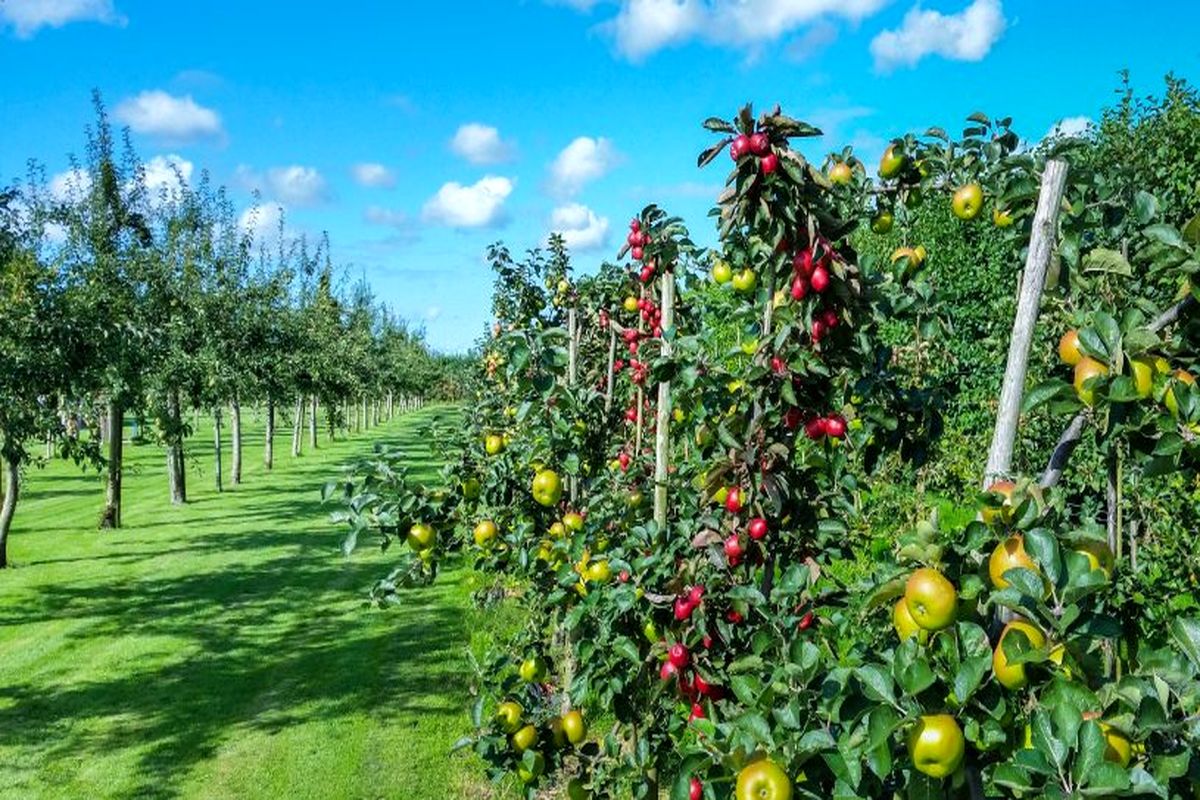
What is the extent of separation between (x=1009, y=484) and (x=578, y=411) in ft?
8.78

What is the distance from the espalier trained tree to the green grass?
77.5 inches

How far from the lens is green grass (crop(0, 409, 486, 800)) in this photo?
20.5 feet

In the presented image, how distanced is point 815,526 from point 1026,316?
1.42 meters

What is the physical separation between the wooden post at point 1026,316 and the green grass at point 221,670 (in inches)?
179

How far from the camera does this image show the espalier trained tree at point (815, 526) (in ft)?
4.89

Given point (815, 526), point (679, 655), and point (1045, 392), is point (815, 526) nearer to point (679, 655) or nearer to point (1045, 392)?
point (679, 655)

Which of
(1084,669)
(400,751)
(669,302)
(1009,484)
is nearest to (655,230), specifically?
(669,302)

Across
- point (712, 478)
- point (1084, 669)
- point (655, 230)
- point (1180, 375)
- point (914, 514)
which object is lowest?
point (914, 514)

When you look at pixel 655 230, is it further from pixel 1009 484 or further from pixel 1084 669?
pixel 1084 669

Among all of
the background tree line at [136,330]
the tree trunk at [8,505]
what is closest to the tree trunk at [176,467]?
the background tree line at [136,330]

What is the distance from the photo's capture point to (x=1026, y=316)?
67.3 inches

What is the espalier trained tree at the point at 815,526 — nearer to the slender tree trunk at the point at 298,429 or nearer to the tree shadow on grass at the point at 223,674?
the tree shadow on grass at the point at 223,674

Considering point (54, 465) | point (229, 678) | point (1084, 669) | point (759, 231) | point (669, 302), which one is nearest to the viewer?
point (1084, 669)

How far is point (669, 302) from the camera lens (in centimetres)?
376
